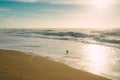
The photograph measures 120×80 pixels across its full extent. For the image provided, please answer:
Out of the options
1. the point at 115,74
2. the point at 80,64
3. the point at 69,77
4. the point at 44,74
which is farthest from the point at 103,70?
the point at 44,74

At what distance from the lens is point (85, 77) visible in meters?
10.1

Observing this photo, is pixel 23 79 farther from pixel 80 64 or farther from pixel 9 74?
pixel 80 64

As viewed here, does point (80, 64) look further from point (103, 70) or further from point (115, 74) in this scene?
point (115, 74)

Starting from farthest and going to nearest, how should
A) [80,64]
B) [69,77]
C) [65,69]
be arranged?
[80,64] → [65,69] → [69,77]

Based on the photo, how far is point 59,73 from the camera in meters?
10.5

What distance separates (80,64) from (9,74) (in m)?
5.52

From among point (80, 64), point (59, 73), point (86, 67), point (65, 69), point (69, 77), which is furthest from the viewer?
point (80, 64)

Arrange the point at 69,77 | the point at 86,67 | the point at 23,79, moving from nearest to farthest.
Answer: the point at 23,79 < the point at 69,77 < the point at 86,67

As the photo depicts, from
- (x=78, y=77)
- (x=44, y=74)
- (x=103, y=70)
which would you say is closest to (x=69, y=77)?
(x=78, y=77)

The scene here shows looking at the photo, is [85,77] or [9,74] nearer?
[9,74]

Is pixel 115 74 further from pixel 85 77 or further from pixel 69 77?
pixel 69 77

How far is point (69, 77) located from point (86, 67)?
3.15m

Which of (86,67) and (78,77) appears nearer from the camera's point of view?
(78,77)

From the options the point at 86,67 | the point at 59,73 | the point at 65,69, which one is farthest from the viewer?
the point at 86,67
